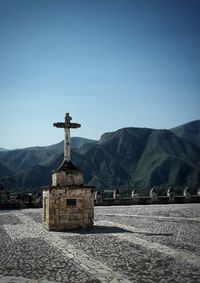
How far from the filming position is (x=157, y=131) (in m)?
166

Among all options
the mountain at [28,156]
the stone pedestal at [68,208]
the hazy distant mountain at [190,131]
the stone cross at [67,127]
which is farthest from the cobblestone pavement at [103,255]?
the hazy distant mountain at [190,131]

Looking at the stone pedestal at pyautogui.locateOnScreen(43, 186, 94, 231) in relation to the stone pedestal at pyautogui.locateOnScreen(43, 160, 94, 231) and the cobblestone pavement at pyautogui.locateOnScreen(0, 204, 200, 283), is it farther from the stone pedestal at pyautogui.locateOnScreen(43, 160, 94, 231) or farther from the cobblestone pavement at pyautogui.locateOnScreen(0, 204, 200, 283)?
the cobblestone pavement at pyautogui.locateOnScreen(0, 204, 200, 283)

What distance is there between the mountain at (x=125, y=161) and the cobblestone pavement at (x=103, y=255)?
9018cm

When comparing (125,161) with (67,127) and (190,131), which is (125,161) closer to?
(190,131)

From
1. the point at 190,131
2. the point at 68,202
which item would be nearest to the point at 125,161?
the point at 190,131

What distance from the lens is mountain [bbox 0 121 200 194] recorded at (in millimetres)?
123500

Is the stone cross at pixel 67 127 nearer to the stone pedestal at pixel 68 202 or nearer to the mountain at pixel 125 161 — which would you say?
the stone pedestal at pixel 68 202

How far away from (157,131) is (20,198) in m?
138

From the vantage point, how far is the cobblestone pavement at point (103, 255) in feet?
27.1

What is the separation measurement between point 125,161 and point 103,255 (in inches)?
5615

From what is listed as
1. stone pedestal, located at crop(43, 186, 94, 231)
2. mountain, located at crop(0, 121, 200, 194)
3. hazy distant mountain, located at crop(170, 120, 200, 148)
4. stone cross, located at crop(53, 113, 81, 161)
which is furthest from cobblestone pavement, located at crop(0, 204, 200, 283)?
hazy distant mountain, located at crop(170, 120, 200, 148)

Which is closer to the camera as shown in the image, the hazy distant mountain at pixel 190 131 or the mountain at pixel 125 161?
the mountain at pixel 125 161

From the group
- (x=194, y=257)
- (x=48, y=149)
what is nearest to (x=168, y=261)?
(x=194, y=257)

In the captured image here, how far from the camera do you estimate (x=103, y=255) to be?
10578 mm
